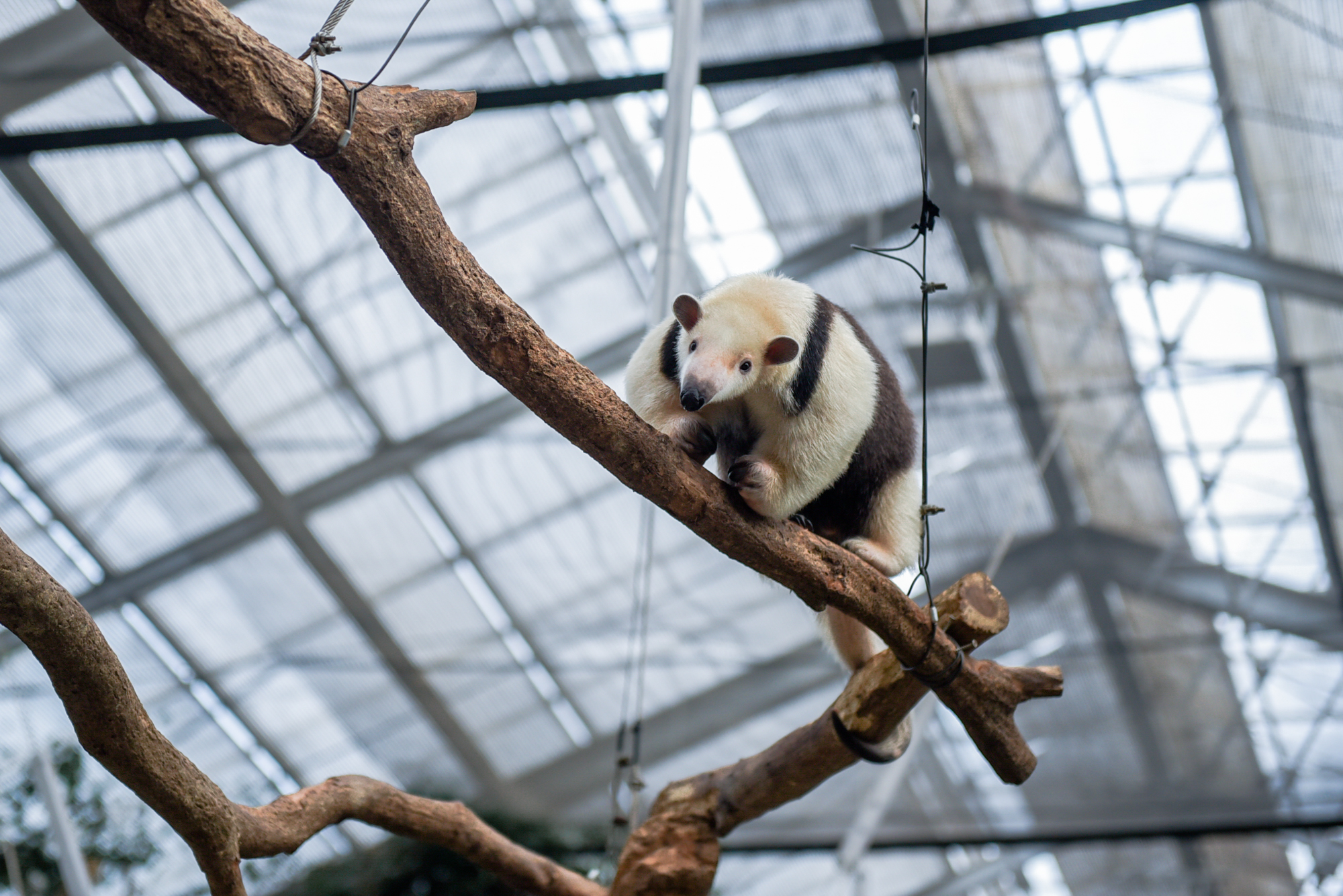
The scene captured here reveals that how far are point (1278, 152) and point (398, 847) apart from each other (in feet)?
26.8

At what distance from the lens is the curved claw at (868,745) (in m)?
3.69

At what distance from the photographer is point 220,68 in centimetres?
191

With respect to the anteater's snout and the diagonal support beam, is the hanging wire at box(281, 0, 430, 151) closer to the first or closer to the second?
the anteater's snout

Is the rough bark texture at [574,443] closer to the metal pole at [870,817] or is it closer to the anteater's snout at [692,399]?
the anteater's snout at [692,399]

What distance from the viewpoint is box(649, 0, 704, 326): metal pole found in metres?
5.06

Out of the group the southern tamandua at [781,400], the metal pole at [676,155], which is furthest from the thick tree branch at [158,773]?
the metal pole at [676,155]

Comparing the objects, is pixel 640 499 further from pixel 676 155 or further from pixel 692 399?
pixel 692 399

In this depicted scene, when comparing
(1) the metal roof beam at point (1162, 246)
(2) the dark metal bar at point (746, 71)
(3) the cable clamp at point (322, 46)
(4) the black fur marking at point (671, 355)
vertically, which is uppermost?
(1) the metal roof beam at point (1162, 246)

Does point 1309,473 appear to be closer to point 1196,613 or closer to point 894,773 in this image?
point 1196,613

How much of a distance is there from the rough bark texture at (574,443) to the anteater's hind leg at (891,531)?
0.28m

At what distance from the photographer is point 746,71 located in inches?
239

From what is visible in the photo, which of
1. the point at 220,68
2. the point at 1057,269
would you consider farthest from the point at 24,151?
the point at 1057,269

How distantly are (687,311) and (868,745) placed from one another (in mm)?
1543

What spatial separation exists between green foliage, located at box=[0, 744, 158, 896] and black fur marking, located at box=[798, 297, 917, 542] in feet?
26.3
